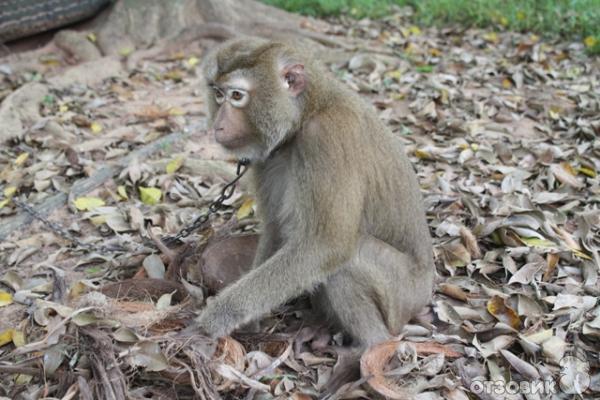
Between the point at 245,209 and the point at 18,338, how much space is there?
2008 mm

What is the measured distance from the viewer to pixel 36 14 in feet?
26.8

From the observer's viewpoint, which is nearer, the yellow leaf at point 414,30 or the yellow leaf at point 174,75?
the yellow leaf at point 174,75

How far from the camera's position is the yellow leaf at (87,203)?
5359 millimetres

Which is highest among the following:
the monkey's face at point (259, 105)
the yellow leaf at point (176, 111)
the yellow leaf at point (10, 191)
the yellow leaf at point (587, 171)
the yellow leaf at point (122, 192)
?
the monkey's face at point (259, 105)

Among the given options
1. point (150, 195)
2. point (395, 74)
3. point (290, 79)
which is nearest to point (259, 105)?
point (290, 79)

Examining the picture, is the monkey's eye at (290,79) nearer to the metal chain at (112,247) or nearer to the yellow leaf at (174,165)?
the metal chain at (112,247)

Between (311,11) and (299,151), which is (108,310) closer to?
(299,151)

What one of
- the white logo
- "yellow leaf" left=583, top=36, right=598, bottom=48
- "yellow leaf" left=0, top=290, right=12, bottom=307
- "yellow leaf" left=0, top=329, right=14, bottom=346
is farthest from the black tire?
the white logo

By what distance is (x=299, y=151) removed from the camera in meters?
3.57

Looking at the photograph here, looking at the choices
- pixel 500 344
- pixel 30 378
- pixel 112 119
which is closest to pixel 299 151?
pixel 500 344

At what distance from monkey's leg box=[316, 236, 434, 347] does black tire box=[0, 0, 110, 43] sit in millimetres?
6276

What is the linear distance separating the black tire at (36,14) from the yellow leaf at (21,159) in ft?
8.99

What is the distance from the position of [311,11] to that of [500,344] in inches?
319

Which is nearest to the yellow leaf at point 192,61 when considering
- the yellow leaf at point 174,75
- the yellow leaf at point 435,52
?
the yellow leaf at point 174,75
